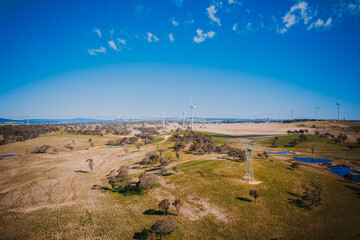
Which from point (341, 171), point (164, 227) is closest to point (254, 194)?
point (164, 227)

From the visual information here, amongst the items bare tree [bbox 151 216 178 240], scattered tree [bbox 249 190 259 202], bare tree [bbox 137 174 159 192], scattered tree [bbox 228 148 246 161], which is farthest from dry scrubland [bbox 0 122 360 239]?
scattered tree [bbox 228 148 246 161]

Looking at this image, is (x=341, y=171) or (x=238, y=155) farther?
(x=238, y=155)

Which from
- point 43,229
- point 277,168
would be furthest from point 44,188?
point 277,168

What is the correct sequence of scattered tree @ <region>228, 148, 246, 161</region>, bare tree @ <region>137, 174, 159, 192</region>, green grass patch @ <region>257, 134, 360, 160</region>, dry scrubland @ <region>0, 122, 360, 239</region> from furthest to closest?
1. green grass patch @ <region>257, 134, 360, 160</region>
2. scattered tree @ <region>228, 148, 246, 161</region>
3. bare tree @ <region>137, 174, 159, 192</region>
4. dry scrubland @ <region>0, 122, 360, 239</region>

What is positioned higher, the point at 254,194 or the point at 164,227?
the point at 254,194

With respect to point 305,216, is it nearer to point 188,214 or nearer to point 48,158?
point 188,214

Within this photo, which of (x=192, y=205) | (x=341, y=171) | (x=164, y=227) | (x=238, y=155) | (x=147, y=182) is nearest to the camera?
(x=164, y=227)

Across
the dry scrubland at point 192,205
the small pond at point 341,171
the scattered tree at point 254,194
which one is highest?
the scattered tree at point 254,194

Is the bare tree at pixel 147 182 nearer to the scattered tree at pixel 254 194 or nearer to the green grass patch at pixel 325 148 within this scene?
the scattered tree at pixel 254 194

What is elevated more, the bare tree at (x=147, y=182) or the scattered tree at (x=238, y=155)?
the scattered tree at (x=238, y=155)

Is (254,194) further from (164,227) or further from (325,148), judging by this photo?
(325,148)

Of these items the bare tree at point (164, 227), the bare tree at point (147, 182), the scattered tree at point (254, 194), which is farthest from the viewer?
the bare tree at point (147, 182)

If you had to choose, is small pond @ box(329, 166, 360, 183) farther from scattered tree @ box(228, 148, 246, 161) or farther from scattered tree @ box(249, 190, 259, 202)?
scattered tree @ box(249, 190, 259, 202)

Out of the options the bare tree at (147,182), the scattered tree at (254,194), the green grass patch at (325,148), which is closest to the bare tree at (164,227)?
the bare tree at (147,182)
